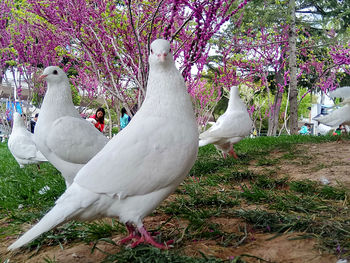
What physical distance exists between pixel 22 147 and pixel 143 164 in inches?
181

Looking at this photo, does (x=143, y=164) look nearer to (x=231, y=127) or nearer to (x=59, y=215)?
(x=59, y=215)

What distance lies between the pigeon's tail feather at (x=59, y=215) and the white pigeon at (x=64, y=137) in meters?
1.15

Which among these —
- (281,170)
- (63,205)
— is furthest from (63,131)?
(281,170)

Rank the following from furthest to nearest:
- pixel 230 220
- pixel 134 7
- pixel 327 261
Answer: pixel 134 7
pixel 230 220
pixel 327 261

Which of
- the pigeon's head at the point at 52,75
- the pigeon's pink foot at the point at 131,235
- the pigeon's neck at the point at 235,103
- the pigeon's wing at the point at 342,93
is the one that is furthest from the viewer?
the pigeon's neck at the point at 235,103

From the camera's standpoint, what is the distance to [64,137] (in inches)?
112

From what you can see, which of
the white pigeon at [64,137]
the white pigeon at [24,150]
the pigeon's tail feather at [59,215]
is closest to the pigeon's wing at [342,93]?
the white pigeon at [64,137]

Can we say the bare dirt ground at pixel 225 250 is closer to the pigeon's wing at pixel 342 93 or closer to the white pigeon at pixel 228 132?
the white pigeon at pixel 228 132

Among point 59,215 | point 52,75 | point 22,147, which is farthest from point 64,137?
point 22,147

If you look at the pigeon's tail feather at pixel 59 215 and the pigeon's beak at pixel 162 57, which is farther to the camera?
the pigeon's beak at pixel 162 57

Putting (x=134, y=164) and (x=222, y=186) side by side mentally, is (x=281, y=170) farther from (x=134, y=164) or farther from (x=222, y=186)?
(x=134, y=164)

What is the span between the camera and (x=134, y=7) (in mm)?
5605

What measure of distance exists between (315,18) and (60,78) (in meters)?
14.5

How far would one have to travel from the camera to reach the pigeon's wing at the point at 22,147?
5.37 meters
